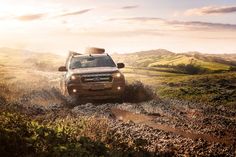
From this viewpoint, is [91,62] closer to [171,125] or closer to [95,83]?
[95,83]

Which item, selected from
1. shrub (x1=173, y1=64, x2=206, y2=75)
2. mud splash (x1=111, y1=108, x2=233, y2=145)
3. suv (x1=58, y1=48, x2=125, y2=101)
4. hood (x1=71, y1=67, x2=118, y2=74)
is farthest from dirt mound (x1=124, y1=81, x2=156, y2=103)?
shrub (x1=173, y1=64, x2=206, y2=75)

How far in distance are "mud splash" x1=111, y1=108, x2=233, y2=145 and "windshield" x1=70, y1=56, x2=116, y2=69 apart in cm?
400

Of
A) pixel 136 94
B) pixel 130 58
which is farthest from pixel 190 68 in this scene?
pixel 136 94

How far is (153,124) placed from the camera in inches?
583

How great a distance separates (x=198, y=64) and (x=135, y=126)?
78.2 metres

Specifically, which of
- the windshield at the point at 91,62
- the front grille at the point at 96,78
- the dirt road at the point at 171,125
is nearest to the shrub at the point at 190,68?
the windshield at the point at 91,62

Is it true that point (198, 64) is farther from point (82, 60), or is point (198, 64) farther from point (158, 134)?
point (158, 134)

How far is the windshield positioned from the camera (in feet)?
70.7

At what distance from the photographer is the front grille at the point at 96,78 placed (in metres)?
20.1

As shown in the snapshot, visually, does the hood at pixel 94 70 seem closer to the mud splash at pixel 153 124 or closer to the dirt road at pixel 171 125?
the dirt road at pixel 171 125

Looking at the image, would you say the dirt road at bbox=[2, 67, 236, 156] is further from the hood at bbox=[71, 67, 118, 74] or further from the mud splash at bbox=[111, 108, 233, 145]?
the hood at bbox=[71, 67, 118, 74]

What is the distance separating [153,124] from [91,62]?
7599 mm

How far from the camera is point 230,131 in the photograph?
13828 millimetres

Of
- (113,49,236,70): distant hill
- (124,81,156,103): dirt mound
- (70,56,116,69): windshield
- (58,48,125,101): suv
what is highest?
(70,56,116,69): windshield
